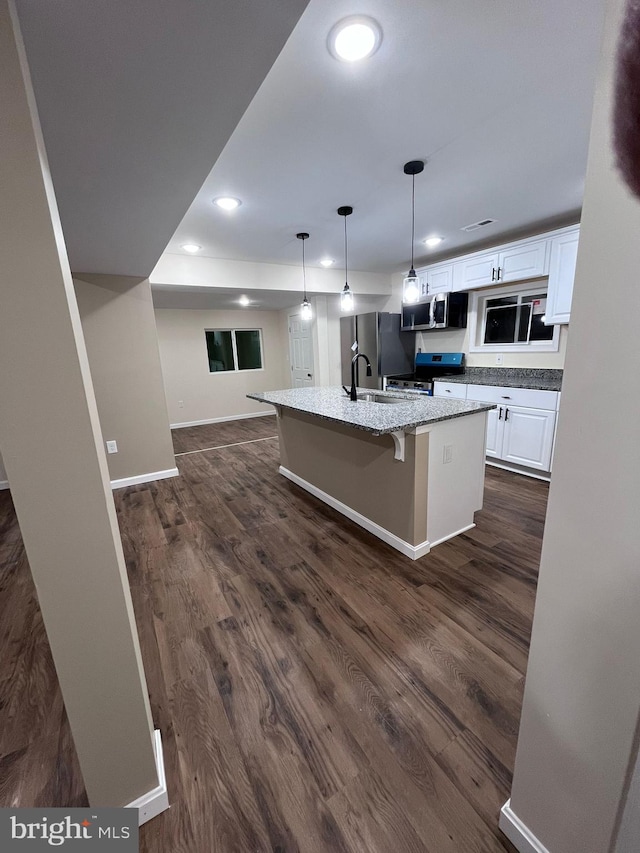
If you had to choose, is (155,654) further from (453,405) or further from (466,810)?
(453,405)

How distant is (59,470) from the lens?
77 cm

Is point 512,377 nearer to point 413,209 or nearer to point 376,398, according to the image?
point 376,398

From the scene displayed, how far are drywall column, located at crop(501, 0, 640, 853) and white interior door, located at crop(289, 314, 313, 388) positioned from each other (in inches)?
216

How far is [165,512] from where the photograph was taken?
304 centimetres

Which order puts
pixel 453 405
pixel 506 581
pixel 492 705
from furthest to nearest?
pixel 453 405
pixel 506 581
pixel 492 705

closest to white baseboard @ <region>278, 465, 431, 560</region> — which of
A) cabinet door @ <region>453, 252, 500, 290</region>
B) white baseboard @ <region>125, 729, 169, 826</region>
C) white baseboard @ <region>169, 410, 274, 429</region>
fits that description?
white baseboard @ <region>125, 729, 169, 826</region>

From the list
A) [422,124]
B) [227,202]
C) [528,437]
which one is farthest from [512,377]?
[227,202]

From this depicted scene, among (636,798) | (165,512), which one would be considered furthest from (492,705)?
(165,512)

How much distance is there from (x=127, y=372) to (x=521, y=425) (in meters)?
A: 4.08

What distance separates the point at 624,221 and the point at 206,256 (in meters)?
4.02

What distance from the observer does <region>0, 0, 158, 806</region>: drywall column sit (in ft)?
2.17

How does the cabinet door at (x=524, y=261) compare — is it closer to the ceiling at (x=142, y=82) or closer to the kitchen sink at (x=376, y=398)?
the kitchen sink at (x=376, y=398)

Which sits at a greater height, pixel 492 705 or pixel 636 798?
pixel 636 798

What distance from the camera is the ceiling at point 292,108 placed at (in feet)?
2.92
